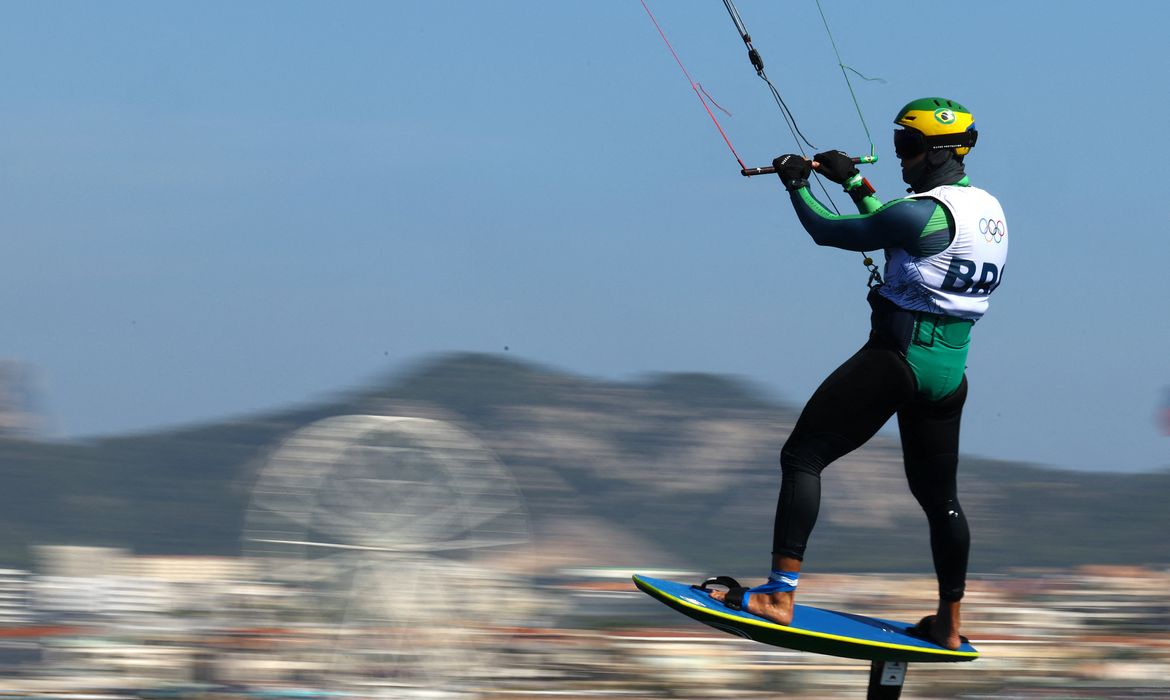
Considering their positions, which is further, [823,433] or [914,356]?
[823,433]

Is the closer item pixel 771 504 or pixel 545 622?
pixel 545 622

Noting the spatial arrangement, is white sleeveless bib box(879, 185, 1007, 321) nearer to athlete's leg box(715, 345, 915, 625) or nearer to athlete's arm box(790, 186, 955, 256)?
athlete's arm box(790, 186, 955, 256)

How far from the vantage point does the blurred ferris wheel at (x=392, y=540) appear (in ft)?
171

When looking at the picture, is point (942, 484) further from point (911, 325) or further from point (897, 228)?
point (897, 228)

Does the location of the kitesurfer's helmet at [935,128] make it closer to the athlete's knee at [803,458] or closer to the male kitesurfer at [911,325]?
the male kitesurfer at [911,325]

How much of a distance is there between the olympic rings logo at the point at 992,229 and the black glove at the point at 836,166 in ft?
2.09

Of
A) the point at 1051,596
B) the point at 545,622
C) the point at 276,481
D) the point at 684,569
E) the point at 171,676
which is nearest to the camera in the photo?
the point at 276,481

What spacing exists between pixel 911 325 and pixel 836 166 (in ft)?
2.64

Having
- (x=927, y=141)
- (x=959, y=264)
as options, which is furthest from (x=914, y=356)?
(x=927, y=141)

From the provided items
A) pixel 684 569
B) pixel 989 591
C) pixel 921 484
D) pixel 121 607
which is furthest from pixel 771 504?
pixel 921 484

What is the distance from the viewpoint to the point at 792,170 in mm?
7449

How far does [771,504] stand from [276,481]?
131768mm

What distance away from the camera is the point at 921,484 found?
764 centimetres

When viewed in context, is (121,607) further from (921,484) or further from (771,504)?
(771,504)
